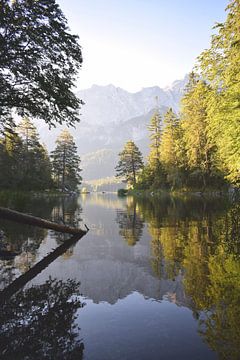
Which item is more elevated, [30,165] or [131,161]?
[131,161]

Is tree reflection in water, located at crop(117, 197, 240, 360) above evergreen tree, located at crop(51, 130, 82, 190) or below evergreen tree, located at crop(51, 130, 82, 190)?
below

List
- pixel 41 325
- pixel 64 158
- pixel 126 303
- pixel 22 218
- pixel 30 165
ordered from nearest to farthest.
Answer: pixel 41 325 < pixel 126 303 < pixel 22 218 < pixel 30 165 < pixel 64 158

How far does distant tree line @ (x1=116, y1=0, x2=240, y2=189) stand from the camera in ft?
48.3

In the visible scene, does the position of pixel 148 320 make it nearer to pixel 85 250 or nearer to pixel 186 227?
pixel 85 250

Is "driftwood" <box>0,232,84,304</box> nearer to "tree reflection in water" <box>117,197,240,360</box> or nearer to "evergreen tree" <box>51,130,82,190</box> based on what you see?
"tree reflection in water" <box>117,197,240,360</box>

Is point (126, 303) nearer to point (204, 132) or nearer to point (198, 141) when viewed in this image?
point (204, 132)

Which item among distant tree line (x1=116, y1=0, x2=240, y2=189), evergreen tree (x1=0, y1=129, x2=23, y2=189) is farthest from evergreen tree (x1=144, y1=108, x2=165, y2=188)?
evergreen tree (x1=0, y1=129, x2=23, y2=189)

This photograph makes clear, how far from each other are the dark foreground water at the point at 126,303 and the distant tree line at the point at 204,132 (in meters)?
7.58

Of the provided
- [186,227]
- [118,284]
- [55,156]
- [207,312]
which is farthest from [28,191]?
[207,312]

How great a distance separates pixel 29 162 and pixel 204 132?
28462 millimetres

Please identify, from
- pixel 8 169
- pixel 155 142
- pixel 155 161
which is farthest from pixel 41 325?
pixel 155 142

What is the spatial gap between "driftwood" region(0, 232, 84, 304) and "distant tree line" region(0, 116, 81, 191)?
8.44 metres

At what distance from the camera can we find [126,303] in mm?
5402

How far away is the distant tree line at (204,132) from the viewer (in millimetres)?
14719
